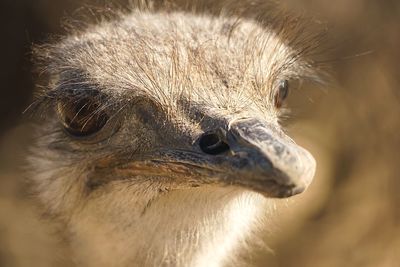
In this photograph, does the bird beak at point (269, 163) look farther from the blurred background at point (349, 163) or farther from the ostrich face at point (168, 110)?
the blurred background at point (349, 163)

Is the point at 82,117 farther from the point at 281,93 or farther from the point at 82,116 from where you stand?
the point at 281,93

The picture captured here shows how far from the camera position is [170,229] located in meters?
2.67

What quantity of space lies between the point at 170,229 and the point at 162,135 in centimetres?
32

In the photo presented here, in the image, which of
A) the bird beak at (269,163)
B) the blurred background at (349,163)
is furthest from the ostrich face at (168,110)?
the blurred background at (349,163)

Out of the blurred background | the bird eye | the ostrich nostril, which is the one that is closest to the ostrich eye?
the ostrich nostril

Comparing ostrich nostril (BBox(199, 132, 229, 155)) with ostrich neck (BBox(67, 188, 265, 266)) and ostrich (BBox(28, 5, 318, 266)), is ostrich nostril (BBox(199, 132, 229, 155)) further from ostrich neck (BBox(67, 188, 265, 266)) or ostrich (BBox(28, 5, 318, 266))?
ostrich neck (BBox(67, 188, 265, 266))

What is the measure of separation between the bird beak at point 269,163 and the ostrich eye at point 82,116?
580mm

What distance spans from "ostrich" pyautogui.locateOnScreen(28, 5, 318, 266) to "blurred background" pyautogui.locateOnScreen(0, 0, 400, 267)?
2141 millimetres

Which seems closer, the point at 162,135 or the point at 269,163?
the point at 269,163

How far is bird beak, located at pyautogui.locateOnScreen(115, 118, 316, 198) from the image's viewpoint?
213 centimetres

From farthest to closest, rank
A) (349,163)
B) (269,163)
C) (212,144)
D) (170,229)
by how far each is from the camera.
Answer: (349,163) → (170,229) → (212,144) → (269,163)

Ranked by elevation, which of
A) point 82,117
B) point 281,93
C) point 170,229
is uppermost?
point 281,93

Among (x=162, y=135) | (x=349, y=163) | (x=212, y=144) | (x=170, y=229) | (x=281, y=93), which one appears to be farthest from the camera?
(x=349, y=163)

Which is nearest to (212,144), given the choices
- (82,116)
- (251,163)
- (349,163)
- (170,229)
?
(251,163)
